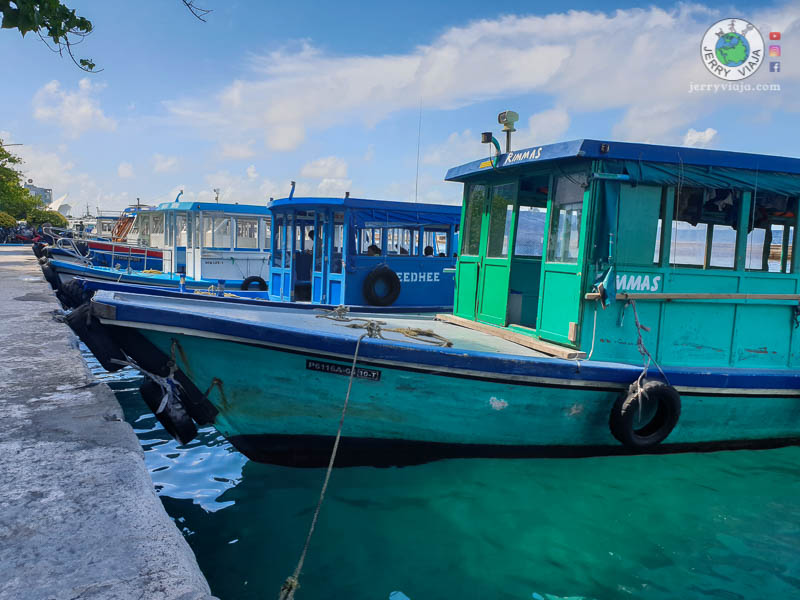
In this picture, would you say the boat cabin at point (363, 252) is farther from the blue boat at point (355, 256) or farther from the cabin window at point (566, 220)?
the cabin window at point (566, 220)

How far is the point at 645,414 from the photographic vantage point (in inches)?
205

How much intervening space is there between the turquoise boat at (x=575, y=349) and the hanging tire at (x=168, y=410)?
0.02 meters

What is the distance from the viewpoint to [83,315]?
14.9ft

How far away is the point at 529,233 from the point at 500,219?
41 cm

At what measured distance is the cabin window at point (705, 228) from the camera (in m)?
5.23

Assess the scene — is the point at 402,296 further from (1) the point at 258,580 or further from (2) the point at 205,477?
(1) the point at 258,580

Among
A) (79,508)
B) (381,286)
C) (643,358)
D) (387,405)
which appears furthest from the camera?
(381,286)

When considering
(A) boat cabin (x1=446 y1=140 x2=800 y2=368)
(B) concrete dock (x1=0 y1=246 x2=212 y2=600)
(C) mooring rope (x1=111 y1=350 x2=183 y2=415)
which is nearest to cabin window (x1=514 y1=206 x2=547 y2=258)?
(A) boat cabin (x1=446 y1=140 x2=800 y2=368)

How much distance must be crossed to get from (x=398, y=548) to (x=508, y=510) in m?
1.04

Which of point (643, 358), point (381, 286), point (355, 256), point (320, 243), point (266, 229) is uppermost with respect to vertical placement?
point (266, 229)

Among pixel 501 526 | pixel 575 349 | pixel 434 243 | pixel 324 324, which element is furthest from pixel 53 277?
pixel 501 526

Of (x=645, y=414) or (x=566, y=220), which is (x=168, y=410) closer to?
(x=566, y=220)

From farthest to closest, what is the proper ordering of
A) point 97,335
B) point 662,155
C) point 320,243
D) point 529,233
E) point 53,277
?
point 53,277 < point 320,243 < point 529,233 < point 662,155 < point 97,335

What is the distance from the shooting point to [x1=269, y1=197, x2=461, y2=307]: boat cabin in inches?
420
